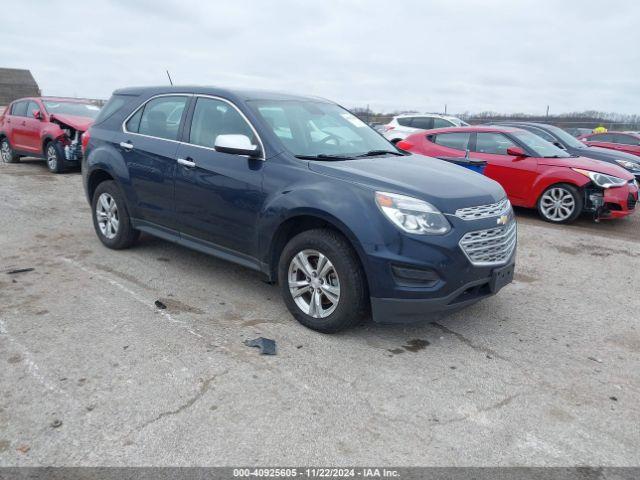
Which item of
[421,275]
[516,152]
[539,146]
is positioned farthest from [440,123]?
[421,275]

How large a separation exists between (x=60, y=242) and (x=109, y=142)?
4.90 feet

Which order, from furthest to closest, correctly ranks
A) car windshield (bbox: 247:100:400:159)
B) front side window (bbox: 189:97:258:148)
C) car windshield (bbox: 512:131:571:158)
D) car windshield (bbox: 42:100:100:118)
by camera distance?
car windshield (bbox: 42:100:100:118) → car windshield (bbox: 512:131:571:158) → front side window (bbox: 189:97:258:148) → car windshield (bbox: 247:100:400:159)

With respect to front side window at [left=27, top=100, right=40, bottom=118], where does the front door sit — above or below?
below

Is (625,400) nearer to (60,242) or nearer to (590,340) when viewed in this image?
(590,340)

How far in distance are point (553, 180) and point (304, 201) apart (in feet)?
19.8

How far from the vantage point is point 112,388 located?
10.2 ft

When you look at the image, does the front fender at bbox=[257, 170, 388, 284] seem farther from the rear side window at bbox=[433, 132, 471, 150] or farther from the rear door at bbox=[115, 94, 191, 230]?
the rear side window at bbox=[433, 132, 471, 150]

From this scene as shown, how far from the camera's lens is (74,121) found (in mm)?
11625

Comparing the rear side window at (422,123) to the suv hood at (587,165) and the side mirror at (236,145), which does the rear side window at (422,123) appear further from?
A: the side mirror at (236,145)

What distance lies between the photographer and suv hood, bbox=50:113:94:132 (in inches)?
448

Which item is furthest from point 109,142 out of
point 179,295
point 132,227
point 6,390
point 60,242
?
point 6,390

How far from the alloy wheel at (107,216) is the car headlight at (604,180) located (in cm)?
697

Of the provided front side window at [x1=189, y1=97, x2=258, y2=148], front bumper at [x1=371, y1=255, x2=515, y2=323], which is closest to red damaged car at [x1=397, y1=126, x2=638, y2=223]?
front bumper at [x1=371, y1=255, x2=515, y2=323]

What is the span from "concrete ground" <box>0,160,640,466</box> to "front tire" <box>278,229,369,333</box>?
16 cm
